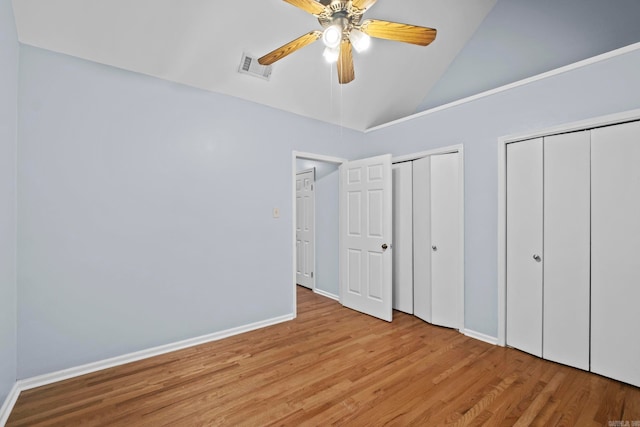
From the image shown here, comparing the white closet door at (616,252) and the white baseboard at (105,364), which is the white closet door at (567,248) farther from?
the white baseboard at (105,364)

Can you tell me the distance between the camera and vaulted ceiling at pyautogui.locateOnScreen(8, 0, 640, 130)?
217cm

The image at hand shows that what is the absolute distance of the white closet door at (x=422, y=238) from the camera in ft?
10.9

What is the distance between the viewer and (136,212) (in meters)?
2.46

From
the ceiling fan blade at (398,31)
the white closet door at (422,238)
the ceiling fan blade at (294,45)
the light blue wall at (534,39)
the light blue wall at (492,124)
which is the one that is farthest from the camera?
the white closet door at (422,238)

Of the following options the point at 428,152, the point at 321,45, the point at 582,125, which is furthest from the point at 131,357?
the point at 582,125

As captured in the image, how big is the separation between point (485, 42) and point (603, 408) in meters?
3.72

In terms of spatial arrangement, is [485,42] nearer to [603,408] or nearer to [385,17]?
[385,17]

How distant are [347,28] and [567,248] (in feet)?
8.09

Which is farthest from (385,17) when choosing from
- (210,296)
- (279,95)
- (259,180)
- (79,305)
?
(79,305)

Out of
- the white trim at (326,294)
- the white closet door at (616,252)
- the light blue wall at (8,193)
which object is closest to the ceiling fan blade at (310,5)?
the light blue wall at (8,193)

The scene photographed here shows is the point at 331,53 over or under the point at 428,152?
over

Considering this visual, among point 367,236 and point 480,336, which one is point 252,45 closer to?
point 367,236

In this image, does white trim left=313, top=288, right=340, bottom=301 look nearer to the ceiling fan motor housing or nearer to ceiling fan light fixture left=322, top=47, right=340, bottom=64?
ceiling fan light fixture left=322, top=47, right=340, bottom=64

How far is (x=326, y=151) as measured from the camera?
3.79 metres
